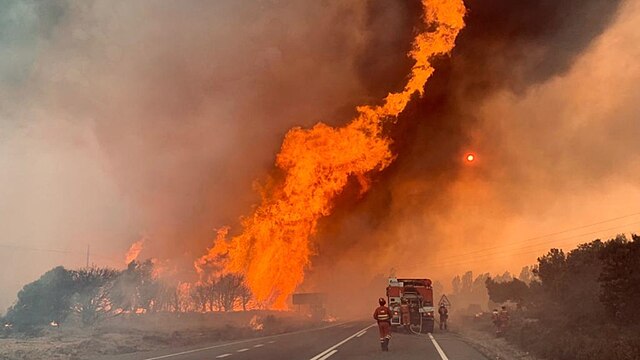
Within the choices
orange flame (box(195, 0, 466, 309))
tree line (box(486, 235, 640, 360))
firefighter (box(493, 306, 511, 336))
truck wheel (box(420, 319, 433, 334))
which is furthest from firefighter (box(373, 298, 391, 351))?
orange flame (box(195, 0, 466, 309))

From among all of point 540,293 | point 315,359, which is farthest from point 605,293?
point 540,293

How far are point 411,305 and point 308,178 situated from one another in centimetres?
2435

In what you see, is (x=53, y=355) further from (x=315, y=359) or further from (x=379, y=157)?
(x=379, y=157)

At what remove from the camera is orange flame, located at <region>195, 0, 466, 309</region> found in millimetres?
52219

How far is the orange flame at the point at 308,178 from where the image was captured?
52.2m

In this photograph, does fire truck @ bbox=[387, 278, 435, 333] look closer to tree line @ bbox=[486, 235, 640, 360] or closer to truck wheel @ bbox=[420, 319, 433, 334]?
truck wheel @ bbox=[420, 319, 433, 334]

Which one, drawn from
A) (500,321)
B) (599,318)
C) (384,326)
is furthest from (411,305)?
(384,326)

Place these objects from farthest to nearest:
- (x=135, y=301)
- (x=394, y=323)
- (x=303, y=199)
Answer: (x=135, y=301) → (x=303, y=199) → (x=394, y=323)

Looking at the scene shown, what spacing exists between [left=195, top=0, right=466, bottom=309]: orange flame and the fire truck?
19.1 m

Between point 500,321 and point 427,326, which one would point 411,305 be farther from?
point 500,321

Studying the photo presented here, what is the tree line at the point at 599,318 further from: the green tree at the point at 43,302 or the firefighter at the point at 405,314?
the green tree at the point at 43,302

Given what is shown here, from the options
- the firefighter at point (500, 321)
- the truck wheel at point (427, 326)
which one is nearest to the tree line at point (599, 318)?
the firefighter at point (500, 321)

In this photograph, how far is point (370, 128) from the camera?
53.5m

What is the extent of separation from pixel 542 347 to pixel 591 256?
37300 millimetres
